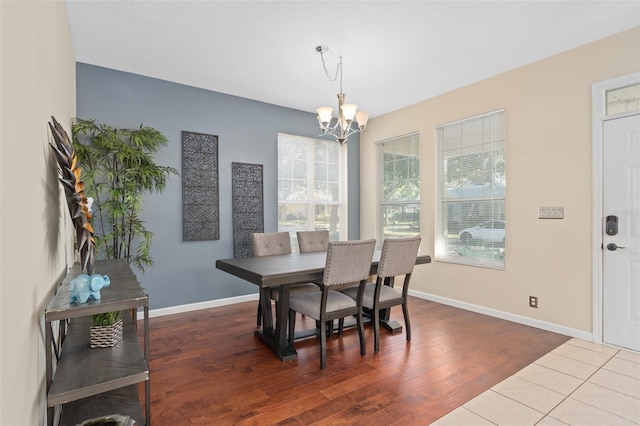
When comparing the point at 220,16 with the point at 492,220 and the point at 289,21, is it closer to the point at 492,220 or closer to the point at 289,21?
the point at 289,21

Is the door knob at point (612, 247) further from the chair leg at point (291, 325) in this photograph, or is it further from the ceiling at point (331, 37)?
the chair leg at point (291, 325)

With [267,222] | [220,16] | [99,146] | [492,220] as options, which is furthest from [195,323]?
[492,220]

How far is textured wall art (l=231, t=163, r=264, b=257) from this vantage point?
441cm

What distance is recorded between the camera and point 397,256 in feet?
9.73

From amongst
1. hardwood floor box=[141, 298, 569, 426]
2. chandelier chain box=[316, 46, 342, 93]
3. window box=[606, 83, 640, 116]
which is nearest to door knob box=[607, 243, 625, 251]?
hardwood floor box=[141, 298, 569, 426]

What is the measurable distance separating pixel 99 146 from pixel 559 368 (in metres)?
4.57

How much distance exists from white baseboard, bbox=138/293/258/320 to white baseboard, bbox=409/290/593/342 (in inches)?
95.9

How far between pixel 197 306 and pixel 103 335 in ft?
8.35

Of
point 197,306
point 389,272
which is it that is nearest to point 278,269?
point 389,272

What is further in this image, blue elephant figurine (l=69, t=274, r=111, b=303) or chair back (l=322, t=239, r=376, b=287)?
chair back (l=322, t=239, r=376, b=287)

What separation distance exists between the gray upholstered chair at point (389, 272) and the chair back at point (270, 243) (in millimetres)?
1054

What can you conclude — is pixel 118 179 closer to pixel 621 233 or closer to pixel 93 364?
pixel 93 364

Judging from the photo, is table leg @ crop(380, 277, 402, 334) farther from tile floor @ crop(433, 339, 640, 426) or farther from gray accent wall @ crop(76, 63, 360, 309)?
gray accent wall @ crop(76, 63, 360, 309)

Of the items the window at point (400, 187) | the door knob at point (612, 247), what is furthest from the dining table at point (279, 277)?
the window at point (400, 187)
